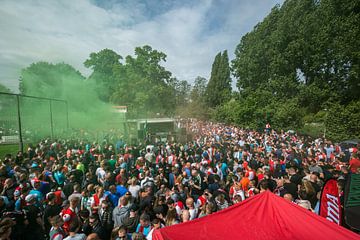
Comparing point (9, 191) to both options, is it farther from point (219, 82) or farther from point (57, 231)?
point (219, 82)

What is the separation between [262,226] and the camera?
258cm

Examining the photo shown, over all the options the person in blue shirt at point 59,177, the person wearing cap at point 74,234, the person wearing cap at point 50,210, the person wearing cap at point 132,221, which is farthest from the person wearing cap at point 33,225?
the person in blue shirt at point 59,177

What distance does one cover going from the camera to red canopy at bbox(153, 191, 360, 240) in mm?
2324

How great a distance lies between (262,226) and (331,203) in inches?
47.8

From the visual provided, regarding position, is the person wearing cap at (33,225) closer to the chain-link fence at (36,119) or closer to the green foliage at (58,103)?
the green foliage at (58,103)

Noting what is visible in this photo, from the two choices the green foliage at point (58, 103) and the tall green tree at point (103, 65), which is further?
the tall green tree at point (103, 65)

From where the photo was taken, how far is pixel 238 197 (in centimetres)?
517

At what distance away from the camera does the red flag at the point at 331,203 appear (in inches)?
110

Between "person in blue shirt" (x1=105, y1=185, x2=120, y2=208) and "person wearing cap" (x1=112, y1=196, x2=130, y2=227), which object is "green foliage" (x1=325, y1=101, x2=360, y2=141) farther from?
"person wearing cap" (x1=112, y1=196, x2=130, y2=227)

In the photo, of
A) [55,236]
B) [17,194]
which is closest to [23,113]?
[17,194]

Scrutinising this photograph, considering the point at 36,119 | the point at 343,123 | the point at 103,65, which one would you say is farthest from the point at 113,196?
the point at 103,65

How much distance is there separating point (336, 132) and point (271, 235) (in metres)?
17.9

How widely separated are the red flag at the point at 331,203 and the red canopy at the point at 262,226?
619 millimetres

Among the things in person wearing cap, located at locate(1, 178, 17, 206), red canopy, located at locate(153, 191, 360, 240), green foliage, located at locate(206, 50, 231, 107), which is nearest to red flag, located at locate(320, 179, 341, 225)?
red canopy, located at locate(153, 191, 360, 240)
